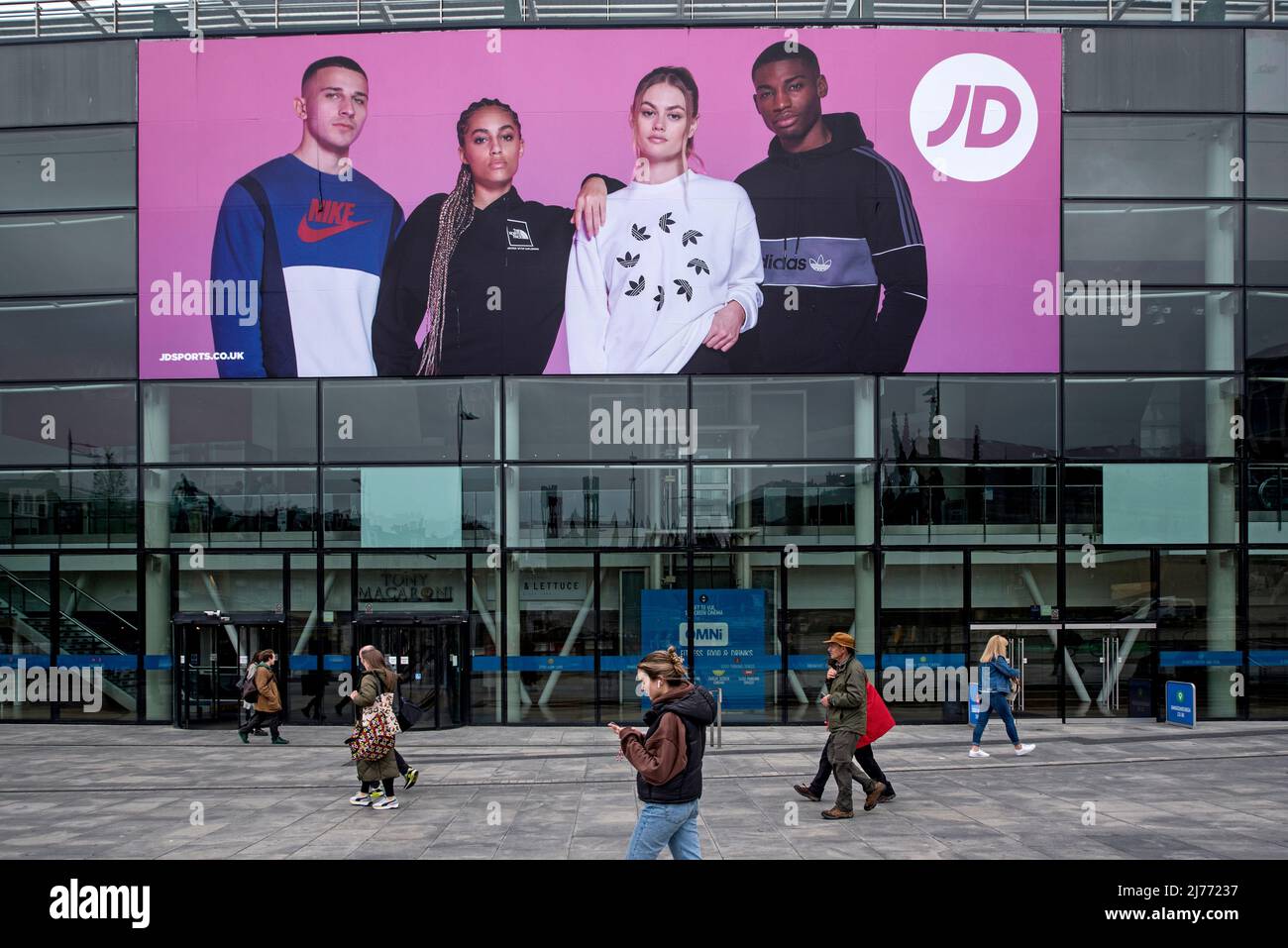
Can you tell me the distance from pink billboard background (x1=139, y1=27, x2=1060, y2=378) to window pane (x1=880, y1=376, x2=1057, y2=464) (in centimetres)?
32

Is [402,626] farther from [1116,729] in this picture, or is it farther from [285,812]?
[1116,729]

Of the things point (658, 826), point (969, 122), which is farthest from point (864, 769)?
point (969, 122)

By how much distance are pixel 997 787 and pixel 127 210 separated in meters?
16.8

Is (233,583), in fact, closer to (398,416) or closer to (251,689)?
(251,689)

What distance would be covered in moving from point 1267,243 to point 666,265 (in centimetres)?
1052

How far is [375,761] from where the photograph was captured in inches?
405

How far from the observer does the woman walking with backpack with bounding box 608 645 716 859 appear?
5.59 meters

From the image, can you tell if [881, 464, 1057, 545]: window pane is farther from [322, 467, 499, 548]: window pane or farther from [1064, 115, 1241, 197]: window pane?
[322, 467, 499, 548]: window pane

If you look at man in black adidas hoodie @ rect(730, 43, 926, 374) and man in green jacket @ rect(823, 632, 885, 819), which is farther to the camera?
man in black adidas hoodie @ rect(730, 43, 926, 374)

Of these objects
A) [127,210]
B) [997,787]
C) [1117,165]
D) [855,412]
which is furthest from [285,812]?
[1117,165]

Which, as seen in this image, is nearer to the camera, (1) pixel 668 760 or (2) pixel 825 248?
(1) pixel 668 760

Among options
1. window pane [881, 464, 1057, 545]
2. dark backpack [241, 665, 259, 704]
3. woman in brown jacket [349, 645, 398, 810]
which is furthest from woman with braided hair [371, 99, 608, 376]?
woman in brown jacket [349, 645, 398, 810]

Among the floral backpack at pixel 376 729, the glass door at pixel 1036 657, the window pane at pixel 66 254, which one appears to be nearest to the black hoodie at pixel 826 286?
the glass door at pixel 1036 657

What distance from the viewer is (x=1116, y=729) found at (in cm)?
1591
